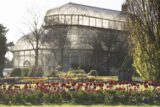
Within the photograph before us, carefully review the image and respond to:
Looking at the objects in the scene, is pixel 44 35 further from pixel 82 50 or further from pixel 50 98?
pixel 50 98

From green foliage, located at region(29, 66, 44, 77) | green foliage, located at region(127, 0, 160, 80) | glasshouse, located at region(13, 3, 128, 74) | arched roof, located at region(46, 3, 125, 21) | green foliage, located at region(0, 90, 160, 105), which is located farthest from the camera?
arched roof, located at region(46, 3, 125, 21)

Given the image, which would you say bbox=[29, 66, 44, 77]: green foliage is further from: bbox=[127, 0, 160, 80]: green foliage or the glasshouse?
bbox=[127, 0, 160, 80]: green foliage

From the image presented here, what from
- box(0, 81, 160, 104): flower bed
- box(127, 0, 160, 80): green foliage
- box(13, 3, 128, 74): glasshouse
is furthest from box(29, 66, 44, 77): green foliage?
box(0, 81, 160, 104): flower bed

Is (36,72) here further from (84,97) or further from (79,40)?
(84,97)

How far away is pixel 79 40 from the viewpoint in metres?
68.4

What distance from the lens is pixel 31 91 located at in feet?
59.0

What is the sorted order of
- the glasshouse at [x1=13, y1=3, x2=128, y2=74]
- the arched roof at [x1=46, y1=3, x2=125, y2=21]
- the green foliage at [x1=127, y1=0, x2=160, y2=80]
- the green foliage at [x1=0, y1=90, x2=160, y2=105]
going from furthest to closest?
1. the arched roof at [x1=46, y1=3, x2=125, y2=21]
2. the glasshouse at [x1=13, y1=3, x2=128, y2=74]
3. the green foliage at [x1=127, y1=0, x2=160, y2=80]
4. the green foliage at [x1=0, y1=90, x2=160, y2=105]

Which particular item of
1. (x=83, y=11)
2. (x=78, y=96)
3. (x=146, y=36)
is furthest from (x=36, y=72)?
(x=78, y=96)

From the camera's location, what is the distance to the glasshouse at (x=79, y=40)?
220ft

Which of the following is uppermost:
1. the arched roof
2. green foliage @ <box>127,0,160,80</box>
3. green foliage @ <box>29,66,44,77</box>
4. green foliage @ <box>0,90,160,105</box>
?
the arched roof

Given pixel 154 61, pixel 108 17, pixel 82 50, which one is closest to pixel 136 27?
pixel 154 61

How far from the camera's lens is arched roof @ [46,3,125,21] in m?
70.1

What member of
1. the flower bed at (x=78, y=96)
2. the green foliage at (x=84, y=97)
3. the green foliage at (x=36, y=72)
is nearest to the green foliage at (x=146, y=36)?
the flower bed at (x=78, y=96)

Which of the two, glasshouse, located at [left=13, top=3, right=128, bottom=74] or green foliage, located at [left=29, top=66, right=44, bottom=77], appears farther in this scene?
glasshouse, located at [left=13, top=3, right=128, bottom=74]
